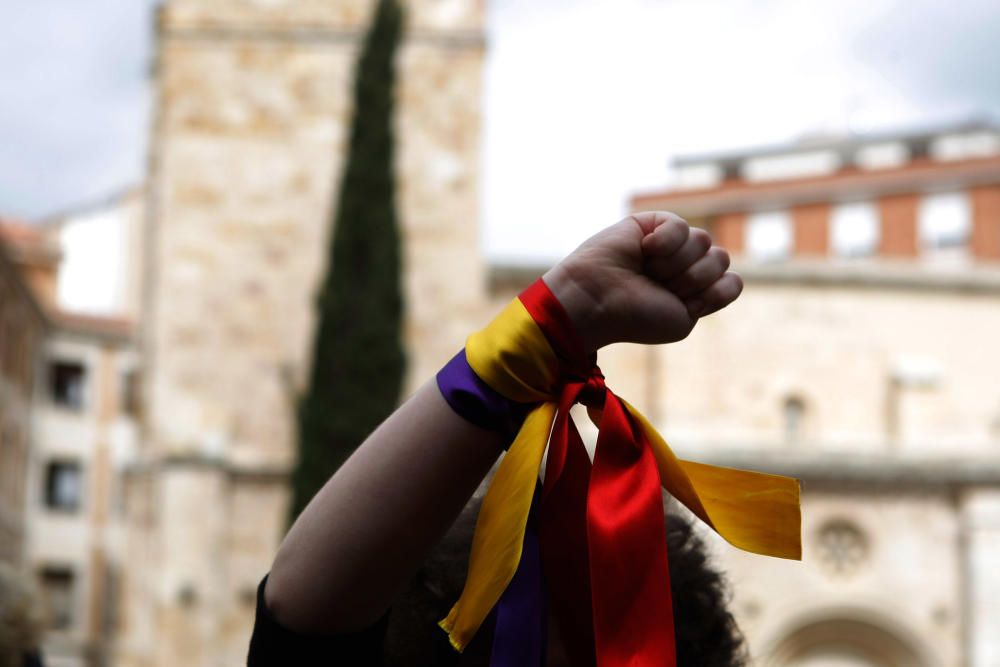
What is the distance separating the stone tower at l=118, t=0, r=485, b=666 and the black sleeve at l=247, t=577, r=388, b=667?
59.1 feet

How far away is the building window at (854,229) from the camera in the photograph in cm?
3872

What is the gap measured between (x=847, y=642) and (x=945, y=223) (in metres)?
21.3

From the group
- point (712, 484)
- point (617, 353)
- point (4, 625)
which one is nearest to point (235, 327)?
point (617, 353)

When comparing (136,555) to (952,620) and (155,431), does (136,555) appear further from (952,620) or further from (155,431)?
(952,620)

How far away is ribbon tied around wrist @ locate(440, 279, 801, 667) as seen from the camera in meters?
1.42

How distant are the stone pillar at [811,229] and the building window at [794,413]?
17.2m

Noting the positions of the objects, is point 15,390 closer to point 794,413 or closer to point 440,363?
point 440,363

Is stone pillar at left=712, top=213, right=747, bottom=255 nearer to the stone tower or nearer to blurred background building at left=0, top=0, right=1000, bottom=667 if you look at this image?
blurred background building at left=0, top=0, right=1000, bottom=667

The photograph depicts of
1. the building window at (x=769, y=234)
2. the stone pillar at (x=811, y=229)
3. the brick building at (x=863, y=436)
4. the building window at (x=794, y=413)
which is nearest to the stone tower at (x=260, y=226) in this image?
the brick building at (x=863, y=436)

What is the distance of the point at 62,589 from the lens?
114ft

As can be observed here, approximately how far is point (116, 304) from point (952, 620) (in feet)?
89.6

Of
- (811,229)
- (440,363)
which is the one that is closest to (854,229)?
(811,229)

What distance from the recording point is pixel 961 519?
19141mm

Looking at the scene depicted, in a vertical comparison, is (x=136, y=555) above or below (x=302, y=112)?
below
